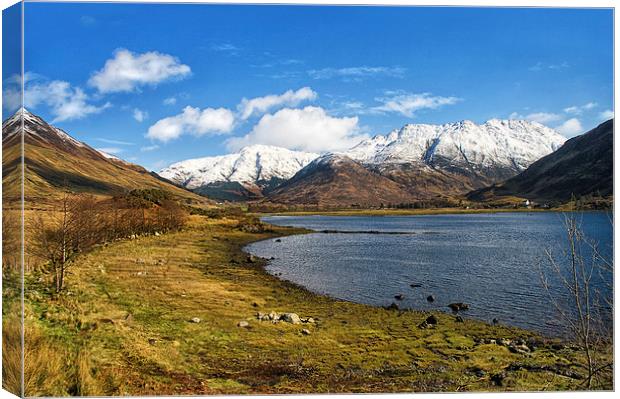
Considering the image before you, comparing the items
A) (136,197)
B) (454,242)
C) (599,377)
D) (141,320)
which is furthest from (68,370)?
(454,242)

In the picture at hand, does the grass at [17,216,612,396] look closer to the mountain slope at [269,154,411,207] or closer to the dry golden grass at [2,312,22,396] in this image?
the dry golden grass at [2,312,22,396]

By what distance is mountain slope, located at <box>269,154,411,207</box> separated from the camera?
137 meters

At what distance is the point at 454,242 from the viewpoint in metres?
40.8

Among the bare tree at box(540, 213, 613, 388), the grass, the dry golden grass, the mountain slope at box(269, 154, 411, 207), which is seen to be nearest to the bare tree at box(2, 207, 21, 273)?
the dry golden grass

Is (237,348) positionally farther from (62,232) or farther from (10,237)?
(62,232)

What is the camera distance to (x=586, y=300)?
6.67 metres

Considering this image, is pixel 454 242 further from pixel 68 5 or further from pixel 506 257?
pixel 68 5

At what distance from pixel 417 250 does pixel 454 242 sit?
23.4ft

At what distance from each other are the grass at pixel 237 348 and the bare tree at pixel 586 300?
643 millimetres

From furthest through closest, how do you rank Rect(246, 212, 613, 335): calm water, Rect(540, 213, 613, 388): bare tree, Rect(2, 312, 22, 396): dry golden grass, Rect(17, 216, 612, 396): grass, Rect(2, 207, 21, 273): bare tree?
Rect(246, 212, 613, 335): calm water, Rect(17, 216, 612, 396): grass, Rect(2, 207, 21, 273): bare tree, Rect(2, 312, 22, 396): dry golden grass, Rect(540, 213, 613, 388): bare tree

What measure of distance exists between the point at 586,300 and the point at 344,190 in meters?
134

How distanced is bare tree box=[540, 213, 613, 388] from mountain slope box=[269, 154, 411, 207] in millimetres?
108968

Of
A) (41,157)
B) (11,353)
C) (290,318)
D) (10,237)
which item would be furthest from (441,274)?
(10,237)

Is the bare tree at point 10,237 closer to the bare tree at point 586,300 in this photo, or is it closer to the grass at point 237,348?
the grass at point 237,348
